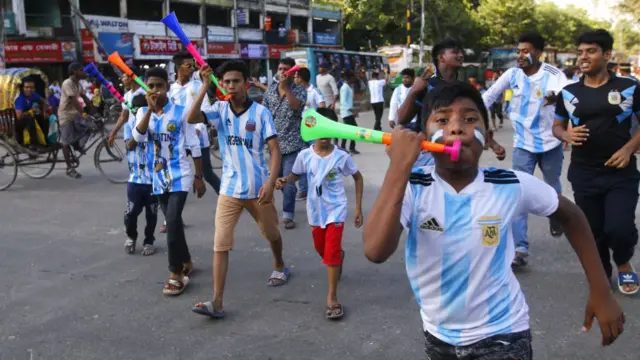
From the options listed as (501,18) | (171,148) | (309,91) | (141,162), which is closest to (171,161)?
(171,148)

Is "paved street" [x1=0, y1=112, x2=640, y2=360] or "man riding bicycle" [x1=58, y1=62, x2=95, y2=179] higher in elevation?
"man riding bicycle" [x1=58, y1=62, x2=95, y2=179]

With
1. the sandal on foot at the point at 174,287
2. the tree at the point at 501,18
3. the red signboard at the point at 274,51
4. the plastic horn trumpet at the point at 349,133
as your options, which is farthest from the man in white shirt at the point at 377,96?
the tree at the point at 501,18

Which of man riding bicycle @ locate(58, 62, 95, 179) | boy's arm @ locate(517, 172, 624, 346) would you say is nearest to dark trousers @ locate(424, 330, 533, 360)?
boy's arm @ locate(517, 172, 624, 346)

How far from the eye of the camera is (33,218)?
24.7 ft

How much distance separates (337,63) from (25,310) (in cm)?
2255

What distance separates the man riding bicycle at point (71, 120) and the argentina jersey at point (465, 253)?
29.1ft

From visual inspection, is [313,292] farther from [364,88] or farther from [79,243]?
[364,88]

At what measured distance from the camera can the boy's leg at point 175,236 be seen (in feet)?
15.8

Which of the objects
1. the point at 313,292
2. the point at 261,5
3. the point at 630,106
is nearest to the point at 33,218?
the point at 313,292

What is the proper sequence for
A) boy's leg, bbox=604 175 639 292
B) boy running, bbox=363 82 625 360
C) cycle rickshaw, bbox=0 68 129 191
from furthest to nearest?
cycle rickshaw, bbox=0 68 129 191 → boy's leg, bbox=604 175 639 292 → boy running, bbox=363 82 625 360

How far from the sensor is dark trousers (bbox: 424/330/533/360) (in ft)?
6.75

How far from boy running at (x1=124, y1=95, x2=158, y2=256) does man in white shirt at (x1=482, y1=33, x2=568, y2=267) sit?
9.61 ft

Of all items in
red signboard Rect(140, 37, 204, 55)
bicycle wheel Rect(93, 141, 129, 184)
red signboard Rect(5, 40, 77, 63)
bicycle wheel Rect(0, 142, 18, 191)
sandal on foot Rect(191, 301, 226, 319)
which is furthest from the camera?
red signboard Rect(140, 37, 204, 55)

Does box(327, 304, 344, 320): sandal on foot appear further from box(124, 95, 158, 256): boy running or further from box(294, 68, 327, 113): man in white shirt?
box(294, 68, 327, 113): man in white shirt
